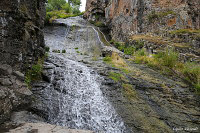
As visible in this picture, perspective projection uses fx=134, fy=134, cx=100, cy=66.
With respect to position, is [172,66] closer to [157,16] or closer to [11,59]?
[157,16]

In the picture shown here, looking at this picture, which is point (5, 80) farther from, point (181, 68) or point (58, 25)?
point (58, 25)

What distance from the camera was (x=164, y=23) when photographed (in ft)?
39.1

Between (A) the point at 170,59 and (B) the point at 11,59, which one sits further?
(A) the point at 170,59

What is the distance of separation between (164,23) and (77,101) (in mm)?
11022

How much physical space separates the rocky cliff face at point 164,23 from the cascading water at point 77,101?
6376 millimetres

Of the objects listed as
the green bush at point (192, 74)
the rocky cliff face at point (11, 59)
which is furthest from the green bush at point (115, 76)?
the rocky cliff face at point (11, 59)

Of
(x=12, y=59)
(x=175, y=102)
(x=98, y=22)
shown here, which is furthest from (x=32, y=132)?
(x=98, y=22)

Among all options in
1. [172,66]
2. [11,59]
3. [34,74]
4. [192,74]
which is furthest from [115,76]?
[11,59]

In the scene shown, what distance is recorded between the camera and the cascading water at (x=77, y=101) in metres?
3.82

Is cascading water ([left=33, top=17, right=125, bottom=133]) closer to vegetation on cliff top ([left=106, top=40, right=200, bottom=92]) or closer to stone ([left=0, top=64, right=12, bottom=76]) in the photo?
stone ([left=0, top=64, right=12, bottom=76])

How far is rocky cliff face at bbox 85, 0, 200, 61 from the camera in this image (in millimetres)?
9709

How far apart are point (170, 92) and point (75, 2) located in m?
41.2

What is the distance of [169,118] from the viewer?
13.5ft

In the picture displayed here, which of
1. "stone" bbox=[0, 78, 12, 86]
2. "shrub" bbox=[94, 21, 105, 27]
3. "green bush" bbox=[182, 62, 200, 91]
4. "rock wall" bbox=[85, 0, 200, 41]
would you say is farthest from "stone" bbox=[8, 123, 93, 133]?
"shrub" bbox=[94, 21, 105, 27]
